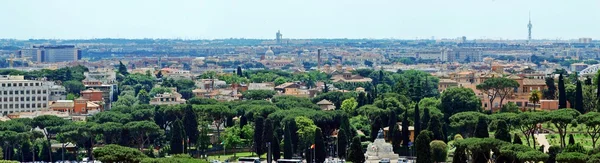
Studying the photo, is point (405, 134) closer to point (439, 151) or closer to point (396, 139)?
point (396, 139)

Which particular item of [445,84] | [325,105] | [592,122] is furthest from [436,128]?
[445,84]

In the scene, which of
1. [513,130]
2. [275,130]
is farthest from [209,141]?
[513,130]

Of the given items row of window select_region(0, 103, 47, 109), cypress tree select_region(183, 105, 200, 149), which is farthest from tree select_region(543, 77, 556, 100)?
row of window select_region(0, 103, 47, 109)

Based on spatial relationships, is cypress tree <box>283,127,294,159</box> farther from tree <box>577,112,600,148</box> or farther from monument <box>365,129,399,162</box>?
tree <box>577,112,600,148</box>

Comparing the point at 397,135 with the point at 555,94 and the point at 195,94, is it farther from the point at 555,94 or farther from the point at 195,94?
the point at 195,94

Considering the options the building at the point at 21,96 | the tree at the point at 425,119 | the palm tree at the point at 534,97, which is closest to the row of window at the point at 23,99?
the building at the point at 21,96

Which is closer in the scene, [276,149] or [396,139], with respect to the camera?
[276,149]
